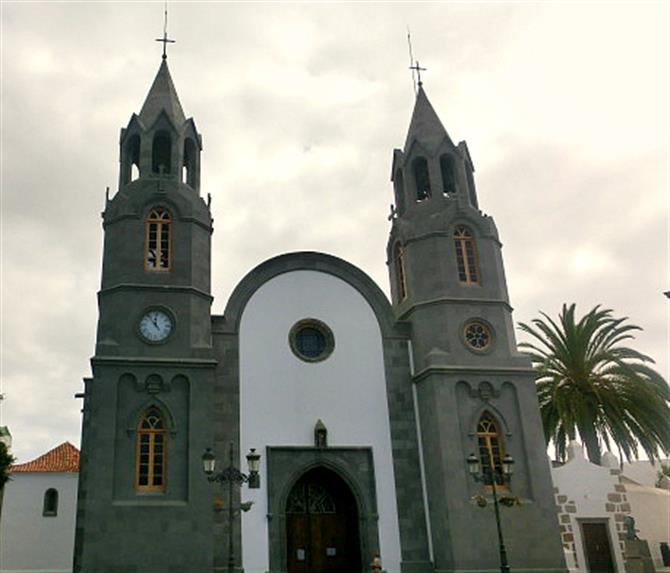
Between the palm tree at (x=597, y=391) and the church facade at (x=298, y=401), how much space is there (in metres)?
6.31

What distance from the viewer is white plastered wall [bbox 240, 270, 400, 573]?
21797mm

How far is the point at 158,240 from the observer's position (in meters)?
23.4

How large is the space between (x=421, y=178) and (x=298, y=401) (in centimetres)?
1046

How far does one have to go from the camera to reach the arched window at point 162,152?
25156 millimetres

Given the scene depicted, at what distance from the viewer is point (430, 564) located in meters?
21.5

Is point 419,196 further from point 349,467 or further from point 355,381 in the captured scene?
point 349,467

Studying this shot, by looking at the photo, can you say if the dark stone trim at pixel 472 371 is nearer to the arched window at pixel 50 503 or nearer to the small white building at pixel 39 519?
the small white building at pixel 39 519

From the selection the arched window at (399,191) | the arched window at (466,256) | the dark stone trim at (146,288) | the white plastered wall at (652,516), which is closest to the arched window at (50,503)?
the dark stone trim at (146,288)

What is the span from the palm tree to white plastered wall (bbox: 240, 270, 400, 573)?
30.7 feet

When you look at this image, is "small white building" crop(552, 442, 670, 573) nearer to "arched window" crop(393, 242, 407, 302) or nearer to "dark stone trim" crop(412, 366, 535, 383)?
"dark stone trim" crop(412, 366, 535, 383)

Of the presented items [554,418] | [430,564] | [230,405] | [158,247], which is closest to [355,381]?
[230,405]

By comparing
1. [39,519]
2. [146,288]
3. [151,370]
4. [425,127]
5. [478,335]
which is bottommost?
[39,519]

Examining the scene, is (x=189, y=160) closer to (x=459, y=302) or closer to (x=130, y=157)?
(x=130, y=157)

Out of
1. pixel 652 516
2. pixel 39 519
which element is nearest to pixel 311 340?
pixel 652 516
